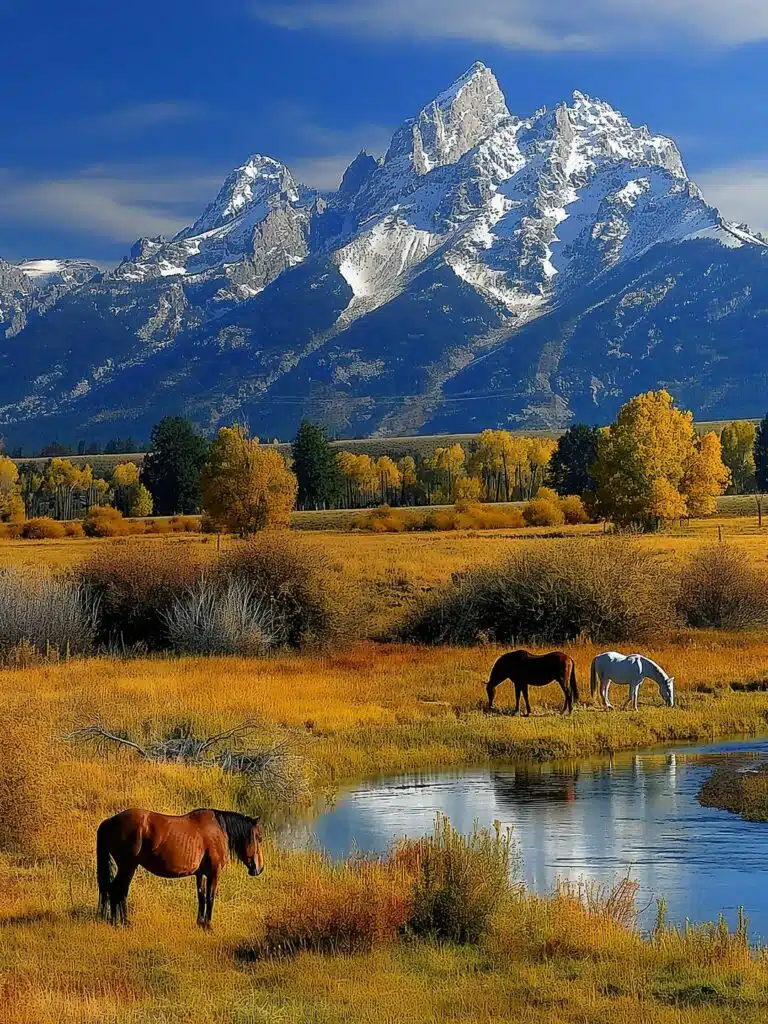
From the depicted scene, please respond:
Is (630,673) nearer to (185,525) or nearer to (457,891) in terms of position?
(457,891)

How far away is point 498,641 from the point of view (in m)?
47.1

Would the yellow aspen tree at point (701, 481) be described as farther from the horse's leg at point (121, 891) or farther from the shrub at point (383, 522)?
the horse's leg at point (121, 891)

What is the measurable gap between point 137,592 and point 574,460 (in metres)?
101

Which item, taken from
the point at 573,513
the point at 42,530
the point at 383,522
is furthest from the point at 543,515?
the point at 42,530

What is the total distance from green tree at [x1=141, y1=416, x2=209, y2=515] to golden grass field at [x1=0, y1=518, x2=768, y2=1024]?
101929 millimetres

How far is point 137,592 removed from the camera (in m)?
47.3

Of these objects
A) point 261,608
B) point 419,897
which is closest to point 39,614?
point 261,608

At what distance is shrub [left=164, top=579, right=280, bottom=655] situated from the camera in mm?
43375

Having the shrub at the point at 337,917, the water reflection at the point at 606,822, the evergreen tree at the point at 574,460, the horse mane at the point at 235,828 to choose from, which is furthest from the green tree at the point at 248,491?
the horse mane at the point at 235,828

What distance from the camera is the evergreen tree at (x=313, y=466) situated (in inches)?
5630

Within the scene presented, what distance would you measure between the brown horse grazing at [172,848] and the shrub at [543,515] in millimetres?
98625

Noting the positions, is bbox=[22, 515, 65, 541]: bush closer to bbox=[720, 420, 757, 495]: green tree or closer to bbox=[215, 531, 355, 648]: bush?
bbox=[215, 531, 355, 648]: bush

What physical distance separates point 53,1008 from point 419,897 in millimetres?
4618

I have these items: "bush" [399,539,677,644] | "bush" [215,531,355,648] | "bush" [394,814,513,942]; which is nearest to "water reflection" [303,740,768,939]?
"bush" [394,814,513,942]
